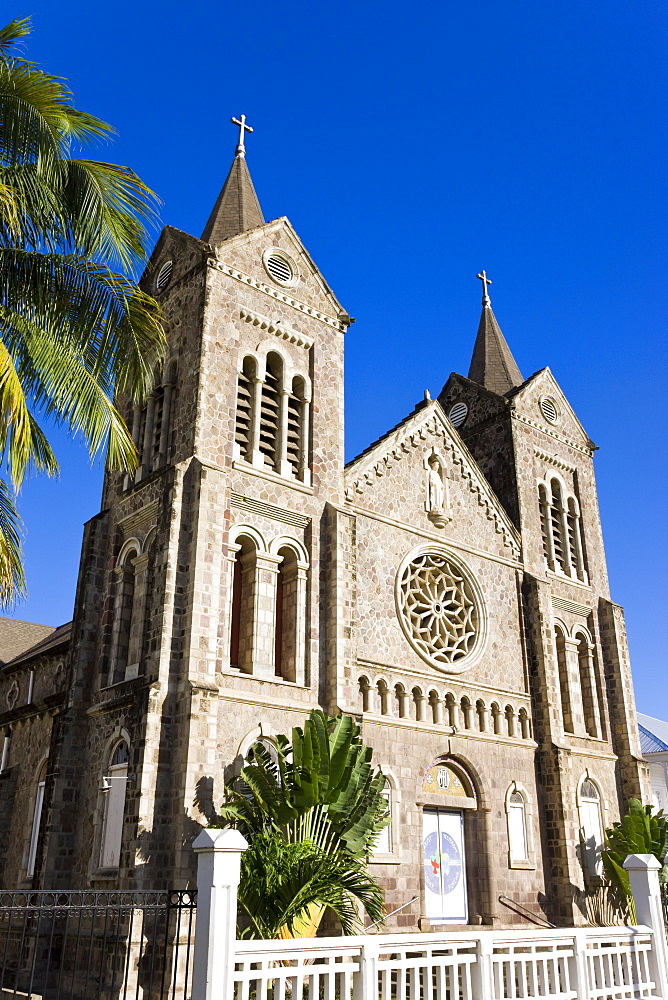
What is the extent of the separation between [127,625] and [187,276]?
844 cm

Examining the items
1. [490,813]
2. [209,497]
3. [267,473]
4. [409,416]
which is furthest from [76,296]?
[490,813]

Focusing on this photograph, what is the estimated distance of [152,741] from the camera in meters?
16.4

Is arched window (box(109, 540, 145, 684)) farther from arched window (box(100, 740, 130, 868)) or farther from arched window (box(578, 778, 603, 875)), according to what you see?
arched window (box(578, 778, 603, 875))

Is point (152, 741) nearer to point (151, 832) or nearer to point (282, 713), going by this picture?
point (151, 832)

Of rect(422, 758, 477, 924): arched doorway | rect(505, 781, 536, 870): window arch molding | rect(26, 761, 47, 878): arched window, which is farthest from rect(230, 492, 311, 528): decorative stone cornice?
rect(26, 761, 47, 878): arched window

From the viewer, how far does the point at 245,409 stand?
21.1 meters

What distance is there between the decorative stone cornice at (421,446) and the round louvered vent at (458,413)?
4478mm

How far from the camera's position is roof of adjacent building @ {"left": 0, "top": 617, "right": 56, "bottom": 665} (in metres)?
32.8

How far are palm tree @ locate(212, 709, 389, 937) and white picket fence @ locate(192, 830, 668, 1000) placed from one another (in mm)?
3452

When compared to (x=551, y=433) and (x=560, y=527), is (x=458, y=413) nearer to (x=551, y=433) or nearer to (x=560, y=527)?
(x=551, y=433)

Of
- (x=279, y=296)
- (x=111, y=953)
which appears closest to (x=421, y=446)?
(x=279, y=296)

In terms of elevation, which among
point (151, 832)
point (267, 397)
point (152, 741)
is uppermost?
point (267, 397)

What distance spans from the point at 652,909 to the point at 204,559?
1000 centimetres

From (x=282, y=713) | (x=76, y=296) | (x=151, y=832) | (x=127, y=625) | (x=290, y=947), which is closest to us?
(x=290, y=947)
